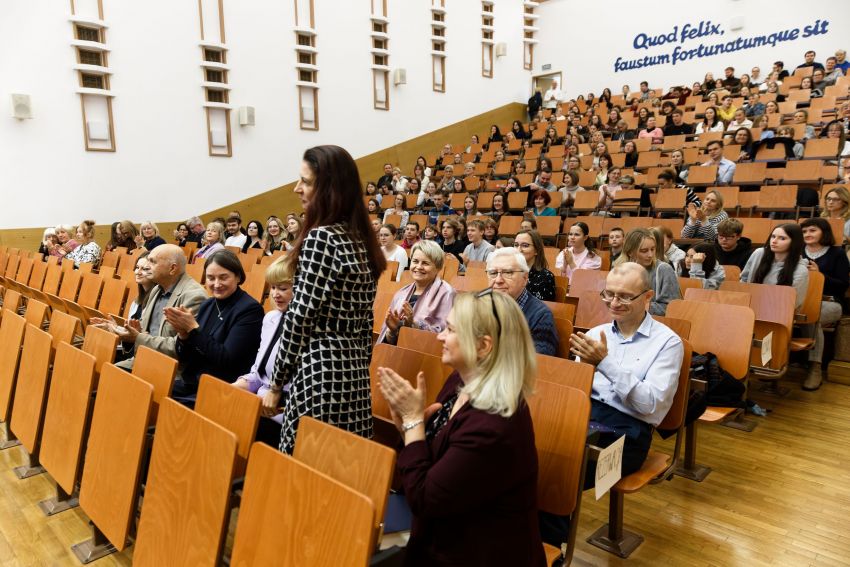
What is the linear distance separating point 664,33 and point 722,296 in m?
9.43

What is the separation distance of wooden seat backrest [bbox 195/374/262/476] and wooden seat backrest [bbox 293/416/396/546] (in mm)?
182

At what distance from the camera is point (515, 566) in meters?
0.99

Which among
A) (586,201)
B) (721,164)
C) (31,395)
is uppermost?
(721,164)

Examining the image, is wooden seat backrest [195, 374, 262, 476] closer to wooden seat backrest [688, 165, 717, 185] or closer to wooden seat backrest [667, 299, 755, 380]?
wooden seat backrest [667, 299, 755, 380]

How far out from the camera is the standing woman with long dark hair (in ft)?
4.10

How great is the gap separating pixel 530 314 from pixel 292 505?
1213 millimetres

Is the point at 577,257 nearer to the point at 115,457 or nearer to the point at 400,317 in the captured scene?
the point at 400,317

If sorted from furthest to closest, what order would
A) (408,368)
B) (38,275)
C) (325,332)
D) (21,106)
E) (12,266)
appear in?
(21,106) → (12,266) → (38,275) → (408,368) → (325,332)

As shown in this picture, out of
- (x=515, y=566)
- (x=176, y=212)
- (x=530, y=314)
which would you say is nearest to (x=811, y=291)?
(x=530, y=314)

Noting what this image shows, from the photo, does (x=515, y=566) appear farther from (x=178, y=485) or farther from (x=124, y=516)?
(x=124, y=516)

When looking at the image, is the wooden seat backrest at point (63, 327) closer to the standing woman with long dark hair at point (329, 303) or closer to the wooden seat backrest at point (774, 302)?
the standing woman with long dark hair at point (329, 303)

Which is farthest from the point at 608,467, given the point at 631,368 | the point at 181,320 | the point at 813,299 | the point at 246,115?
the point at 246,115

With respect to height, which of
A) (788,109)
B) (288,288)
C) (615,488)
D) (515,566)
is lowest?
(615,488)

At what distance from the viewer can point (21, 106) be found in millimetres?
6273
